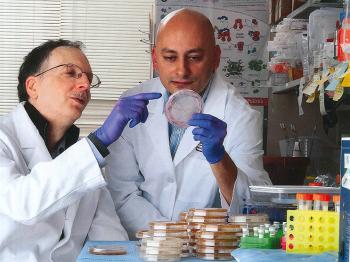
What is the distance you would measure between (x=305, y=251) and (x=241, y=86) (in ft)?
9.34

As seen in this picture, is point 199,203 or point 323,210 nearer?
point 323,210

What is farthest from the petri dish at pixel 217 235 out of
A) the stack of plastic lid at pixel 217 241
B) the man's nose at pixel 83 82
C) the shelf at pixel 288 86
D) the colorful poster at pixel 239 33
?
the colorful poster at pixel 239 33

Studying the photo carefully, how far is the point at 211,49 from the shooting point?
8.91 ft

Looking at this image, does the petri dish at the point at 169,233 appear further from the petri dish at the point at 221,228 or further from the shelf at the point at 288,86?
the shelf at the point at 288,86

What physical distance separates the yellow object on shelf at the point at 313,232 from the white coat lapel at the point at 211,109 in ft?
3.76

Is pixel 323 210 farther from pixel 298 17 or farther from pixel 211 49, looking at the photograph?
pixel 298 17

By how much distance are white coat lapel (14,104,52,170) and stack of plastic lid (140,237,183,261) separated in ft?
2.47

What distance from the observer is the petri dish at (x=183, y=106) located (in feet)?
7.30

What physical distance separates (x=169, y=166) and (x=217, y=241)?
916 millimetres

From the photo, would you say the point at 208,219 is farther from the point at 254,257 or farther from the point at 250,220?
the point at 254,257

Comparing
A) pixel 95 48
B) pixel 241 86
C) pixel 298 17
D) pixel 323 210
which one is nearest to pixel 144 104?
pixel 323 210

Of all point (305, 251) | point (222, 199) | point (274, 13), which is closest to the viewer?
point (305, 251)

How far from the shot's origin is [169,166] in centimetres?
267

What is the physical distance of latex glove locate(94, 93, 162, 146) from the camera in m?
2.16
